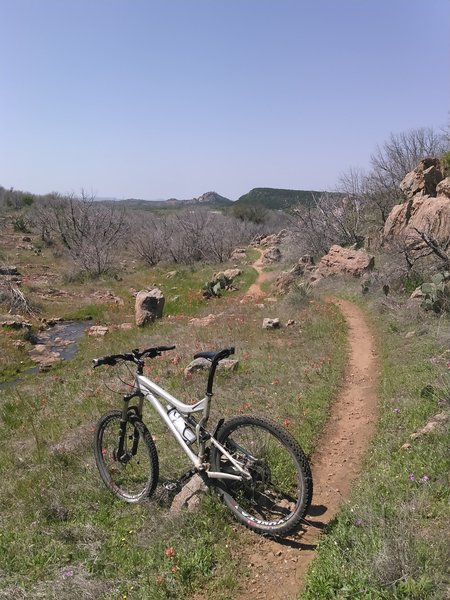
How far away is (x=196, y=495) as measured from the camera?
4.91m

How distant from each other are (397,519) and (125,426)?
2.99 m

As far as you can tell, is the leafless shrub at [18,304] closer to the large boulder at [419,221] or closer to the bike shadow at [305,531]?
the large boulder at [419,221]

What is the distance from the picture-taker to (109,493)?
5.61 meters

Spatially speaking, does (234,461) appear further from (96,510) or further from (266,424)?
(96,510)

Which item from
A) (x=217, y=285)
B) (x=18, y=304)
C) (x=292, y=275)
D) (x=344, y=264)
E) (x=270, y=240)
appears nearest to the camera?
(x=344, y=264)

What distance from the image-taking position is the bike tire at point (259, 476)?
432cm

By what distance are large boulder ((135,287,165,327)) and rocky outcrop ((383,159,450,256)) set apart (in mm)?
10767

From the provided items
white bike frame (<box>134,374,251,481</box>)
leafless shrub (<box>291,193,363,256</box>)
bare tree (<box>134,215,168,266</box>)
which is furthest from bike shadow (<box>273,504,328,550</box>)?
bare tree (<box>134,215,168,266</box>)

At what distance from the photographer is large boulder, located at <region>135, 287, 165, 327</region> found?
21.3 metres

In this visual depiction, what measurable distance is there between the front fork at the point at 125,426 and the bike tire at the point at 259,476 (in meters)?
1.14

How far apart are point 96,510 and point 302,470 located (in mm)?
2681

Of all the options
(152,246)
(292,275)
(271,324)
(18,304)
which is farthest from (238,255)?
(271,324)

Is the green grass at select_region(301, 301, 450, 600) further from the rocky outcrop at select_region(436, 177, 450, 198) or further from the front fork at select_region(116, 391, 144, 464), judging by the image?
the rocky outcrop at select_region(436, 177, 450, 198)

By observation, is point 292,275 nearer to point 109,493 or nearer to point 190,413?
point 109,493
